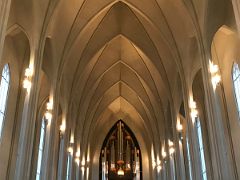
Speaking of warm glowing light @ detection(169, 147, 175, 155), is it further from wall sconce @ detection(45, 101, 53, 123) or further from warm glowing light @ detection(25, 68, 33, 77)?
warm glowing light @ detection(25, 68, 33, 77)

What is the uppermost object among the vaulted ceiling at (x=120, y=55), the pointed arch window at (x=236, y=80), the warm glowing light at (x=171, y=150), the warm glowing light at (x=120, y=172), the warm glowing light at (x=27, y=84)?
the vaulted ceiling at (x=120, y=55)

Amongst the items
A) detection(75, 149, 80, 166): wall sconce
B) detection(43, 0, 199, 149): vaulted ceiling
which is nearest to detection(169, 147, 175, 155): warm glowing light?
detection(43, 0, 199, 149): vaulted ceiling

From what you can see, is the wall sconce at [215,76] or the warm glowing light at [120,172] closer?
the wall sconce at [215,76]

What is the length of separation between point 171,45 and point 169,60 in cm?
219

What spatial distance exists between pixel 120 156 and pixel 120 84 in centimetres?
642

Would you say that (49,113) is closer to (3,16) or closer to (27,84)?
(27,84)

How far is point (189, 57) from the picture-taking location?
17.1 m

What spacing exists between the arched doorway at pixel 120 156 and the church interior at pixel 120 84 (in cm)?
11

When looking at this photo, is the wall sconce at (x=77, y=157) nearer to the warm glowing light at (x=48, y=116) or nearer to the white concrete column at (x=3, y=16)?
the warm glowing light at (x=48, y=116)

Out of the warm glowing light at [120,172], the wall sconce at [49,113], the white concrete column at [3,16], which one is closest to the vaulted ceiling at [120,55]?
the wall sconce at [49,113]

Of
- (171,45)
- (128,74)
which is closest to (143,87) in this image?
(128,74)

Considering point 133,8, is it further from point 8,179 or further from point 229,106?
point 8,179

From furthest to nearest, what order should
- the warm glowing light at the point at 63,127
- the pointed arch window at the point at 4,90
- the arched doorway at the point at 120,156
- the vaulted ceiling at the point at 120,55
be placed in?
the arched doorway at the point at 120,156 → the warm glowing light at the point at 63,127 → the vaulted ceiling at the point at 120,55 → the pointed arch window at the point at 4,90

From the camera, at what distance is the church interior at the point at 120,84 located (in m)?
13.4
